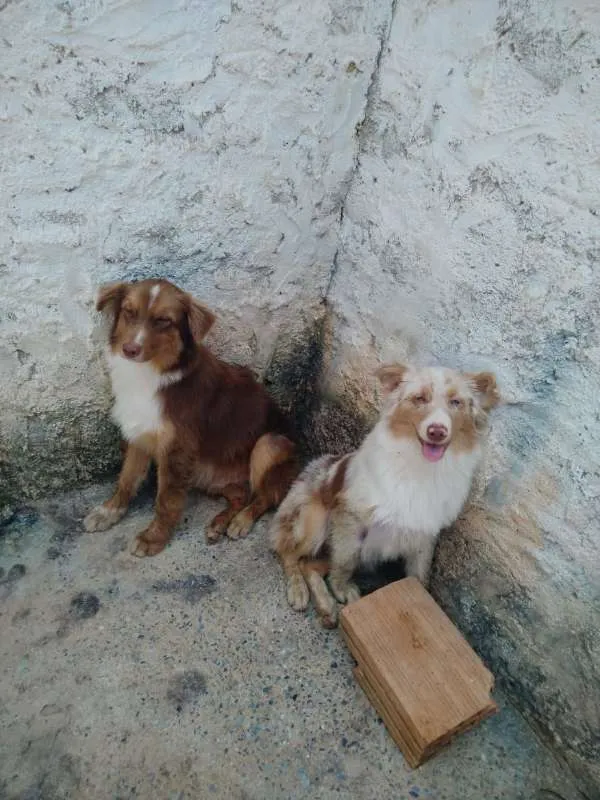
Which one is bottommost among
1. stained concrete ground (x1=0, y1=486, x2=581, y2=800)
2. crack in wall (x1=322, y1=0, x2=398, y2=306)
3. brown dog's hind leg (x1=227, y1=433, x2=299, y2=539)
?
stained concrete ground (x1=0, y1=486, x2=581, y2=800)

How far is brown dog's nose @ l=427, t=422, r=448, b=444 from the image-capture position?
2283mm

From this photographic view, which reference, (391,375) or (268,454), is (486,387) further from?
(268,454)

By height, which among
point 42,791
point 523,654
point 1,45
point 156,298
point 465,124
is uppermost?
point 465,124

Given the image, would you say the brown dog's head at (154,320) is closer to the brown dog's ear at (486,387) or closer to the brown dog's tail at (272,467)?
the brown dog's tail at (272,467)

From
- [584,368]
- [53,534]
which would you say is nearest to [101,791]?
[53,534]

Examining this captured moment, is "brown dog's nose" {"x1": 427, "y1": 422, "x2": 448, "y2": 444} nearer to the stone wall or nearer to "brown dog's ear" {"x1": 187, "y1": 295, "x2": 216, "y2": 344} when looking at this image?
the stone wall

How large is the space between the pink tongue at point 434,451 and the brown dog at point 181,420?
3.98ft

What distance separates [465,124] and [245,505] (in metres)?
2.30

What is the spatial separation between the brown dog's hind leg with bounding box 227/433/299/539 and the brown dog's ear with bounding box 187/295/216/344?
32.4 inches

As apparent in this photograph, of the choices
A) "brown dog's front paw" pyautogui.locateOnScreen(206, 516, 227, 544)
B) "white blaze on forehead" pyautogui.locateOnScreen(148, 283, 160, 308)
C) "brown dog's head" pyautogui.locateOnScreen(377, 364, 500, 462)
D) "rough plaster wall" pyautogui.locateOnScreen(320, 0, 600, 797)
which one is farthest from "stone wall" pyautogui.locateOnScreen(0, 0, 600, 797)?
"brown dog's front paw" pyautogui.locateOnScreen(206, 516, 227, 544)

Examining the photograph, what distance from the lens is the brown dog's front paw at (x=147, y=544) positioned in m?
3.17

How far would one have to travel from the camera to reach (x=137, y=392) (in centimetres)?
Result: 298

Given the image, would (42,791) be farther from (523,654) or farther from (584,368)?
(584,368)

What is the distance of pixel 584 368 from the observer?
2.21m
